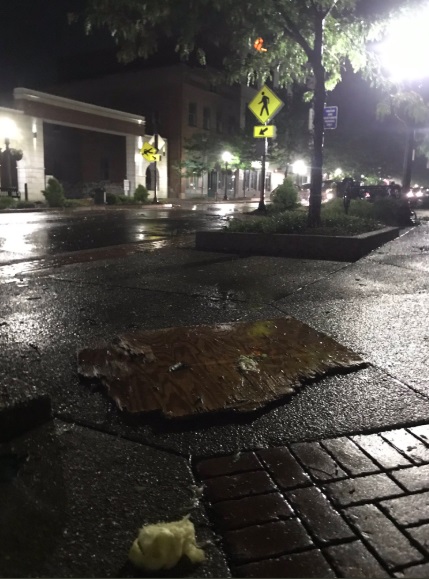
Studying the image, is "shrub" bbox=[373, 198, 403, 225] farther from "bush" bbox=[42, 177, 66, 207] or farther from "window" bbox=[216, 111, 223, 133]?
"window" bbox=[216, 111, 223, 133]

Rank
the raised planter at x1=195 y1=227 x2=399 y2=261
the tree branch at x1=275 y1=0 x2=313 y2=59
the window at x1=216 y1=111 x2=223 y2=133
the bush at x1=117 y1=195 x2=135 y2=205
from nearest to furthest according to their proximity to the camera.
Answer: the raised planter at x1=195 y1=227 x2=399 y2=261, the tree branch at x1=275 y1=0 x2=313 y2=59, the bush at x1=117 y1=195 x2=135 y2=205, the window at x1=216 y1=111 x2=223 y2=133

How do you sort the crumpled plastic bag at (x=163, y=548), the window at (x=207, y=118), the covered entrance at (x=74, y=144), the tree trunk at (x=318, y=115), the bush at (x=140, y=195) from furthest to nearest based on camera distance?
the window at (x=207, y=118)
the bush at (x=140, y=195)
the covered entrance at (x=74, y=144)
the tree trunk at (x=318, y=115)
the crumpled plastic bag at (x=163, y=548)

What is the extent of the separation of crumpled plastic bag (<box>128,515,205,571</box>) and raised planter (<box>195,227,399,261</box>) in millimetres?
7513

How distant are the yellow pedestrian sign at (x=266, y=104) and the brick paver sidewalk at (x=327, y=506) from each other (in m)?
14.3

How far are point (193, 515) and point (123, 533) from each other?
30 centimetres

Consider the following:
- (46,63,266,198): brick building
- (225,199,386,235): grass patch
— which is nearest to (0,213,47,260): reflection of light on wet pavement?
(225,199,386,235): grass patch

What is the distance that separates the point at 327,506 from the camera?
2213 mm

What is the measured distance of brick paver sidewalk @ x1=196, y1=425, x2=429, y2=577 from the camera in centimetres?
190

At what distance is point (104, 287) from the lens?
653 cm

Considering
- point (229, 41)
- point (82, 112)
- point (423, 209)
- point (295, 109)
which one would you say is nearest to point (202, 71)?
point (295, 109)

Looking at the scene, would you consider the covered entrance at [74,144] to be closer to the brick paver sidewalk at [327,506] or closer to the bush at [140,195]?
the bush at [140,195]

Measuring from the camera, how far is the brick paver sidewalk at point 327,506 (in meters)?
1.90

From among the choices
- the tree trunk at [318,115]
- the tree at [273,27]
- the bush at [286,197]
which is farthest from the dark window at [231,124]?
the tree trunk at [318,115]

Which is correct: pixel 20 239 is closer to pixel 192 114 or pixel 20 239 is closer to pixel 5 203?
pixel 5 203
